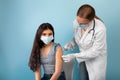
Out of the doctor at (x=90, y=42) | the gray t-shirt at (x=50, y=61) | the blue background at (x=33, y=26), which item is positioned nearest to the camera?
the doctor at (x=90, y=42)

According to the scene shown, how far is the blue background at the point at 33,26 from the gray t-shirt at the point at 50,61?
1.57ft

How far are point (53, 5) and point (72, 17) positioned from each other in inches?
10.1

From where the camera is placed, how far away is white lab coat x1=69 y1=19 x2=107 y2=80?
7.04 feet

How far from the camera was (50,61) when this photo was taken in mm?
2244

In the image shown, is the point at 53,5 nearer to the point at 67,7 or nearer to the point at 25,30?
the point at 67,7

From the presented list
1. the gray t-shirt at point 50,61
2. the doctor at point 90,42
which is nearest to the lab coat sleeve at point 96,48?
the doctor at point 90,42

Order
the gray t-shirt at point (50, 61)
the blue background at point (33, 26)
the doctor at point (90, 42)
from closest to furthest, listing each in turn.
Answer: the doctor at point (90, 42) < the gray t-shirt at point (50, 61) < the blue background at point (33, 26)

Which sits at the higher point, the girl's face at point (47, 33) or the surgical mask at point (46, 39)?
the girl's face at point (47, 33)

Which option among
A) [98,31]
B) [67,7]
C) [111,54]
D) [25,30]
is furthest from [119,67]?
[25,30]

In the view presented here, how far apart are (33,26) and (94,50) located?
90 centimetres

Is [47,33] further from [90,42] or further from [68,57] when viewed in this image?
[90,42]

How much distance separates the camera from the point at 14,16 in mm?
2736

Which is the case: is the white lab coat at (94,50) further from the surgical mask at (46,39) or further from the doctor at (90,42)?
the surgical mask at (46,39)

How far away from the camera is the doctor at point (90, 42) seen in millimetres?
2104
